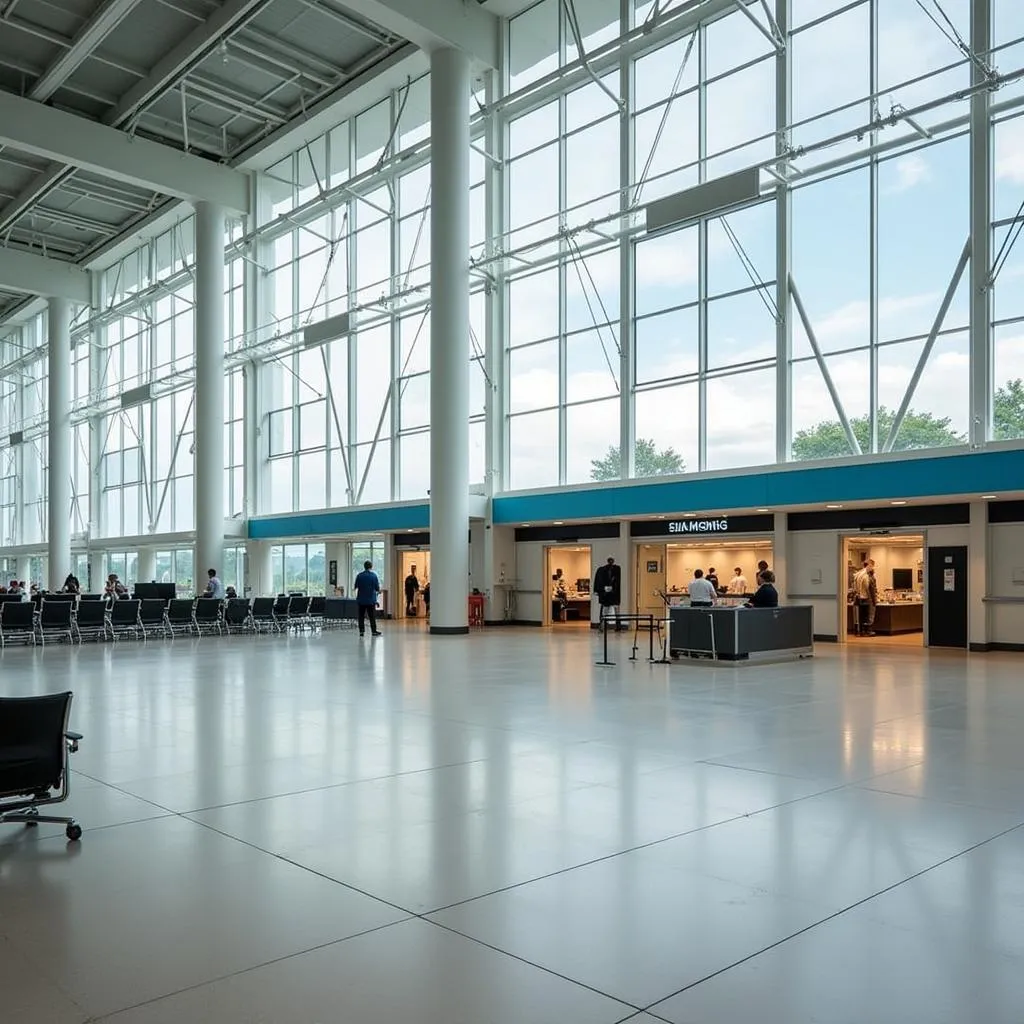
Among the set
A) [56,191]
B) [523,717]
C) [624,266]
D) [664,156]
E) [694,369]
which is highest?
[56,191]

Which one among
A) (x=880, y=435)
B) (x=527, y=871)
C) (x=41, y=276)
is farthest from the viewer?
(x=41, y=276)

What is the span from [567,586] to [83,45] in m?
16.9

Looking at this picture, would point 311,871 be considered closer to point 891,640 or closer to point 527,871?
point 527,871

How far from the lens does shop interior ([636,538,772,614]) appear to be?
72.4 ft

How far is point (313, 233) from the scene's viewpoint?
27.3m

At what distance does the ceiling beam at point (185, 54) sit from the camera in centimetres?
2084

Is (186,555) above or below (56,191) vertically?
below

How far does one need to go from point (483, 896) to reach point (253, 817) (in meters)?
1.91

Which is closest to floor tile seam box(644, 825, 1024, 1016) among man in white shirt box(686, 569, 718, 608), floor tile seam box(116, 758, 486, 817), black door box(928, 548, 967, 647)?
floor tile seam box(116, 758, 486, 817)

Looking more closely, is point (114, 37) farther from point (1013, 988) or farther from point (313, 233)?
point (1013, 988)

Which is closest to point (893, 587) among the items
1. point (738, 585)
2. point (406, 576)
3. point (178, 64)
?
point (738, 585)

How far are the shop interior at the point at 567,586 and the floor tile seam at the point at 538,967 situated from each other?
780 inches

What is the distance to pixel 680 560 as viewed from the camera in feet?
74.5

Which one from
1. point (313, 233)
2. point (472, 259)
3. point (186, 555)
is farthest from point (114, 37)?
point (186, 555)
